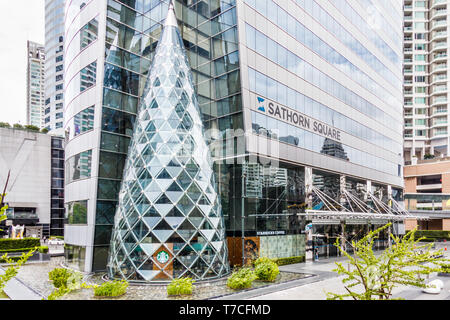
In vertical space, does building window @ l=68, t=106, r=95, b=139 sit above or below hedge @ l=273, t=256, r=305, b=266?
above

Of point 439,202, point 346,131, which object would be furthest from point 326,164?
point 439,202

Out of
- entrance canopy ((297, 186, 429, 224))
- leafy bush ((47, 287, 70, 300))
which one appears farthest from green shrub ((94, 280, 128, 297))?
entrance canopy ((297, 186, 429, 224))

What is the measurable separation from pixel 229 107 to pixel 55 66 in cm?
7508

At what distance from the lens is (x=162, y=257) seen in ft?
68.1

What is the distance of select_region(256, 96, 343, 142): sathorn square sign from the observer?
96.1 feet

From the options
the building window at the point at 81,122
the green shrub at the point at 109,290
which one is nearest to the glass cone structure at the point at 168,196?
the green shrub at the point at 109,290

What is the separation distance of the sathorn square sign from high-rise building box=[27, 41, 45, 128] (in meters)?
134

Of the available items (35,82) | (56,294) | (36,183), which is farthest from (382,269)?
(35,82)

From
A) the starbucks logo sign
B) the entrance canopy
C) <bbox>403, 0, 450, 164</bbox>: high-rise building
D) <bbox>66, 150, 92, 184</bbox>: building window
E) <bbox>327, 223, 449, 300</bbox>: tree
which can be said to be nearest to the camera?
<bbox>327, 223, 449, 300</bbox>: tree

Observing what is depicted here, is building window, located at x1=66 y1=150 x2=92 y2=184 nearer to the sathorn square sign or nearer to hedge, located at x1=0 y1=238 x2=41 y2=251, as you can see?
hedge, located at x1=0 y1=238 x2=41 y2=251

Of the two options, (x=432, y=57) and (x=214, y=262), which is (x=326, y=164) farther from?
(x=432, y=57)

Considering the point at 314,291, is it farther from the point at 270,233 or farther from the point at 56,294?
the point at 56,294

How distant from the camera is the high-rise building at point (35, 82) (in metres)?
141

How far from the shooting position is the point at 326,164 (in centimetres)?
3647
